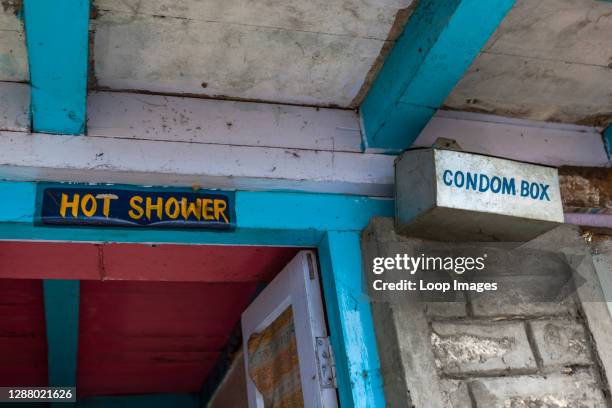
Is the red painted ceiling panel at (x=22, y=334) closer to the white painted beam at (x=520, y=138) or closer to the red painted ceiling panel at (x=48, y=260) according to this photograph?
the red painted ceiling panel at (x=48, y=260)

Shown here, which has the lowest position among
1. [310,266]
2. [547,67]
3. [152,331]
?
[310,266]

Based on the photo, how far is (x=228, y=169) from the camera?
7.12ft

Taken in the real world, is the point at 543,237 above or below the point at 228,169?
below

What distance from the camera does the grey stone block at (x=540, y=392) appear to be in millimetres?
1979

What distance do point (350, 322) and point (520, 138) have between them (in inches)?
43.4

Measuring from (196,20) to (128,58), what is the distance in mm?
295

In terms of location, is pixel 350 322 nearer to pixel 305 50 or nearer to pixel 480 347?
pixel 480 347

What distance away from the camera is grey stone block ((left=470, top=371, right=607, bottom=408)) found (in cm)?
198

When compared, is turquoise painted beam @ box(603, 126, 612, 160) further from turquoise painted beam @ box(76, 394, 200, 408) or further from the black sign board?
turquoise painted beam @ box(76, 394, 200, 408)

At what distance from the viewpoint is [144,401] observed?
4527 mm

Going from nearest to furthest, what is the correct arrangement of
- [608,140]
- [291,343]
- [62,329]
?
[291,343] < [608,140] < [62,329]

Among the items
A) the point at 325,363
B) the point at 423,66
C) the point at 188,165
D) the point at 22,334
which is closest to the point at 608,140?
the point at 423,66

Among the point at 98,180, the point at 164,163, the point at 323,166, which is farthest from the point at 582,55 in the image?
the point at 98,180

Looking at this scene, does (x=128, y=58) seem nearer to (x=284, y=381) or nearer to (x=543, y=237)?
(x=284, y=381)
